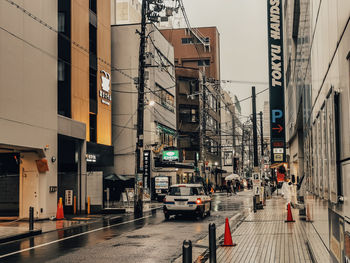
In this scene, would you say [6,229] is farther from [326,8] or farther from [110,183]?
[110,183]

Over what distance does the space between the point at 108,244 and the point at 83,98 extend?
20049 millimetres

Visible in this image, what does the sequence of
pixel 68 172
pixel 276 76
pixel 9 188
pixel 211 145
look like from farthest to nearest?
pixel 211 145 → pixel 276 76 → pixel 68 172 → pixel 9 188

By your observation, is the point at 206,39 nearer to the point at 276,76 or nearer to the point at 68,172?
the point at 276,76

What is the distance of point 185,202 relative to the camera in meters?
24.0

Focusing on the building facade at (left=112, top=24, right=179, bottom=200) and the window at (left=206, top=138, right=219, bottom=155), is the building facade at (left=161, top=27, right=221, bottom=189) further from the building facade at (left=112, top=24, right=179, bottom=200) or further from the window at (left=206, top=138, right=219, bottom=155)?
the building facade at (left=112, top=24, right=179, bottom=200)

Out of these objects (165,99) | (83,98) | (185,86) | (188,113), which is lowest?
(83,98)

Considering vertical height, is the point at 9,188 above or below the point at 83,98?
below

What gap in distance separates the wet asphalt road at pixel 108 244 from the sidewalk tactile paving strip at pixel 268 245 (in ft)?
4.91

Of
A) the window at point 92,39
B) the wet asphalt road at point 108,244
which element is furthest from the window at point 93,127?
the wet asphalt road at point 108,244

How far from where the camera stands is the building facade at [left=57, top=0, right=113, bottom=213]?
30422 millimetres

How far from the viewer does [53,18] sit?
27.3m

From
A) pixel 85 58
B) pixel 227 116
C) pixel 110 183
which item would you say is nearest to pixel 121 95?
pixel 110 183

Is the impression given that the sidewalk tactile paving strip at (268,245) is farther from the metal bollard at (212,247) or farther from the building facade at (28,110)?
the building facade at (28,110)

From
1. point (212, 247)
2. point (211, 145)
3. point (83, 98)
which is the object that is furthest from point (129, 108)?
point (211, 145)
